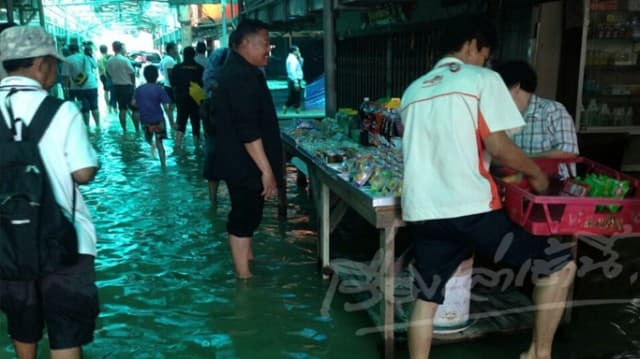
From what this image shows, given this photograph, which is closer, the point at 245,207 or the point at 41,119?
the point at 41,119

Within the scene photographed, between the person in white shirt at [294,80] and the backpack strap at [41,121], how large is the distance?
12.5 m

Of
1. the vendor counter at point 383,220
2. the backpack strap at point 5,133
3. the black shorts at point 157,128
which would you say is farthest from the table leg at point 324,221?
the black shorts at point 157,128

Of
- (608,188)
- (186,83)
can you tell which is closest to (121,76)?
(186,83)

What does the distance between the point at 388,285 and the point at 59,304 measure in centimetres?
166

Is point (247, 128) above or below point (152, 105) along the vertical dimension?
above

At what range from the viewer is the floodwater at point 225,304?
133 inches

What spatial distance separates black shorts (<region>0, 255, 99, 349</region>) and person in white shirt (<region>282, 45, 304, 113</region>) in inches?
491

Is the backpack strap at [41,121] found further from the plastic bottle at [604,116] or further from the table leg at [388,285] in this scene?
the plastic bottle at [604,116]

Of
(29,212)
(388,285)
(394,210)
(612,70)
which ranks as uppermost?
(612,70)

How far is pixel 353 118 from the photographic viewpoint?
516 cm

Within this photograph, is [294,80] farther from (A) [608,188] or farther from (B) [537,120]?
(A) [608,188]

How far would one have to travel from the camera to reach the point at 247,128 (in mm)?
3768

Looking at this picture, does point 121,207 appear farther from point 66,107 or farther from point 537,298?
point 537,298

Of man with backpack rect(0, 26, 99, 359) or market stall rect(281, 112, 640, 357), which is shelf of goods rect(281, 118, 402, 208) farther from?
man with backpack rect(0, 26, 99, 359)
